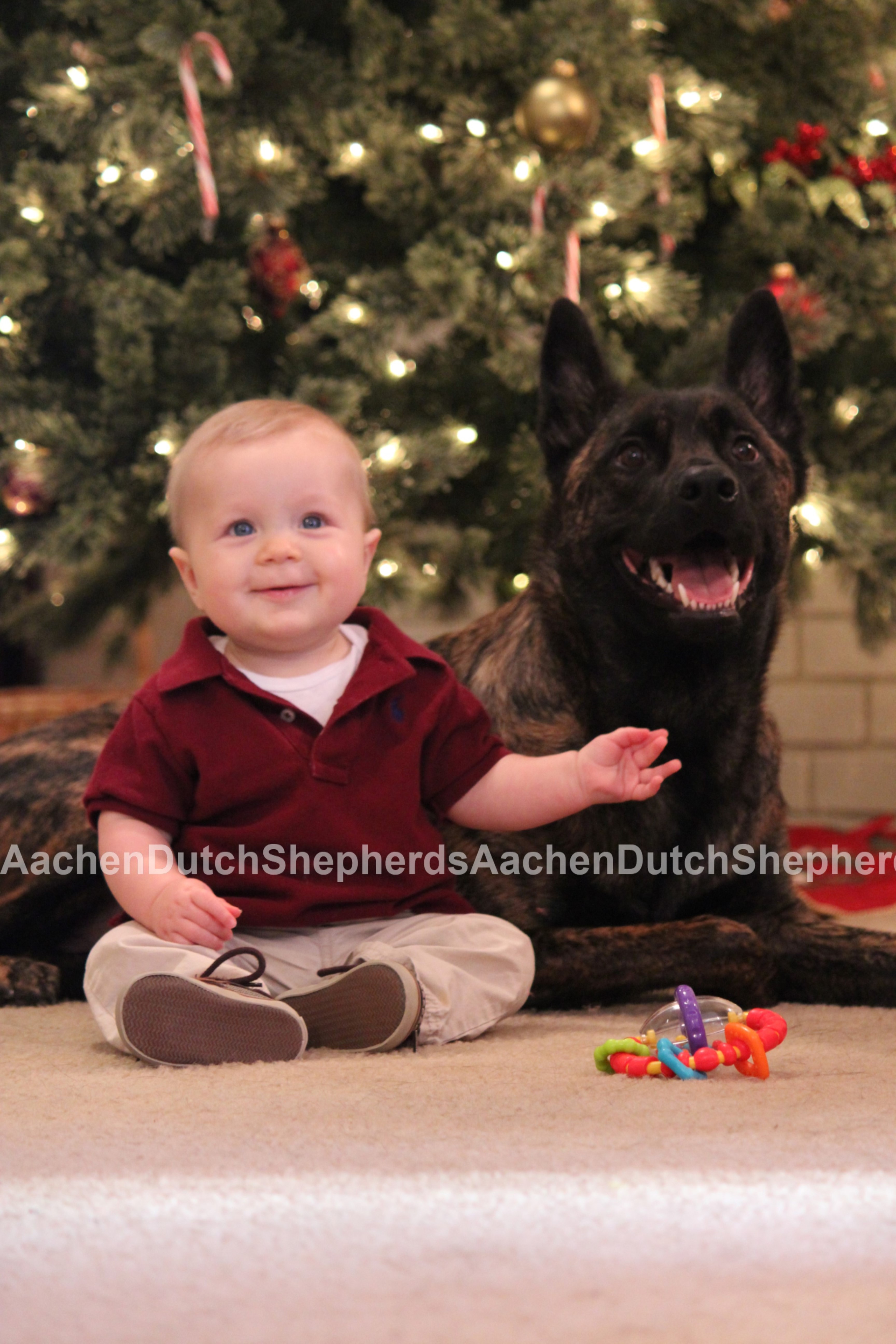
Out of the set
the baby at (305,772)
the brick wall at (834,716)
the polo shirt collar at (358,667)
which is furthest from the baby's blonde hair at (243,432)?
the brick wall at (834,716)

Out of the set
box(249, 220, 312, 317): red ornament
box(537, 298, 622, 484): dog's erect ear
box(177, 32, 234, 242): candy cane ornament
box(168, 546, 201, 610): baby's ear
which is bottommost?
box(168, 546, 201, 610): baby's ear

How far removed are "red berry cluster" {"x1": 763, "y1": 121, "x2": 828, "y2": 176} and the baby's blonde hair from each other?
6.17 feet

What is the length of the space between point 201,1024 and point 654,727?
2.92 ft

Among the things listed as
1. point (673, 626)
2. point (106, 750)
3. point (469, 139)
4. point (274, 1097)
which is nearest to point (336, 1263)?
point (274, 1097)

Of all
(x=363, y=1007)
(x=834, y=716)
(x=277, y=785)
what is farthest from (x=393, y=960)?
(x=834, y=716)

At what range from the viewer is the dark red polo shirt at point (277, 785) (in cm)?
169

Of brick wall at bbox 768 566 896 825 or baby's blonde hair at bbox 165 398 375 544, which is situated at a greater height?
baby's blonde hair at bbox 165 398 375 544

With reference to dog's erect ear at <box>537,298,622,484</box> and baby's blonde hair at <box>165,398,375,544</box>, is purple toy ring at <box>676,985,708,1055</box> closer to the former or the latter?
baby's blonde hair at <box>165,398,375,544</box>

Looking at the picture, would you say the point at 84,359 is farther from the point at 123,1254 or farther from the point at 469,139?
the point at 123,1254

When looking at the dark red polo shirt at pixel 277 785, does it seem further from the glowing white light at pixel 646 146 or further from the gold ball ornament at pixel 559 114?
the glowing white light at pixel 646 146

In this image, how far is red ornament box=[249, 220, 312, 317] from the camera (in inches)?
121

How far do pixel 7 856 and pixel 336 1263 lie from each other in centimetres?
136

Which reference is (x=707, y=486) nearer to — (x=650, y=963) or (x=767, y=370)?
(x=767, y=370)

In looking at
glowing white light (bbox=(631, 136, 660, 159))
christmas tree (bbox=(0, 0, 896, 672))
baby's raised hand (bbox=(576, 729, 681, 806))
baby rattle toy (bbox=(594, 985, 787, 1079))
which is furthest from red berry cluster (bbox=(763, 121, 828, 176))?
baby rattle toy (bbox=(594, 985, 787, 1079))
